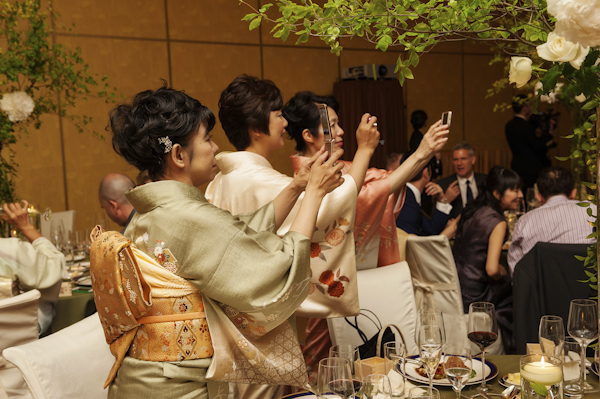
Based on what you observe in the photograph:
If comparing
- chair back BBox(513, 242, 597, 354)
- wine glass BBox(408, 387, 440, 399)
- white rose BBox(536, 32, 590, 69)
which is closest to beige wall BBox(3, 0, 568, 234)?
chair back BBox(513, 242, 597, 354)

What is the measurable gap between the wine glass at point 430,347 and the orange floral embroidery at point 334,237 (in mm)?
645

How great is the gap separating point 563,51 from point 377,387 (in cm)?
72

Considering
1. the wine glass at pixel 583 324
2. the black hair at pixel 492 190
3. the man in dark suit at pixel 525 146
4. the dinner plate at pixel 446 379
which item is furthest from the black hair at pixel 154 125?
the man in dark suit at pixel 525 146

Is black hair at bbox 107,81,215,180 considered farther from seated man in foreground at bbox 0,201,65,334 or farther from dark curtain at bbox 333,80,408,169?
dark curtain at bbox 333,80,408,169

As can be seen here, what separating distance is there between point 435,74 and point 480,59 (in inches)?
34.6

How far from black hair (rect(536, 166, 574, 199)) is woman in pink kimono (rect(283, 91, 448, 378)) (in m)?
1.26

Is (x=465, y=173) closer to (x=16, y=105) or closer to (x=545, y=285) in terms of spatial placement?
(x=545, y=285)

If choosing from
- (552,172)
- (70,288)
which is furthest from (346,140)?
(70,288)

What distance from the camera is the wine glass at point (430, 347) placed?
1.31 m

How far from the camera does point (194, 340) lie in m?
1.42

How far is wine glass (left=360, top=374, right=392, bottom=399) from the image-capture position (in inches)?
46.1

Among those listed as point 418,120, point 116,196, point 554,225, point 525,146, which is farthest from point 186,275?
point 525,146

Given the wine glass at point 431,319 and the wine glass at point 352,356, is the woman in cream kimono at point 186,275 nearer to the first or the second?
the wine glass at point 352,356

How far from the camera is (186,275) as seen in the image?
136cm
